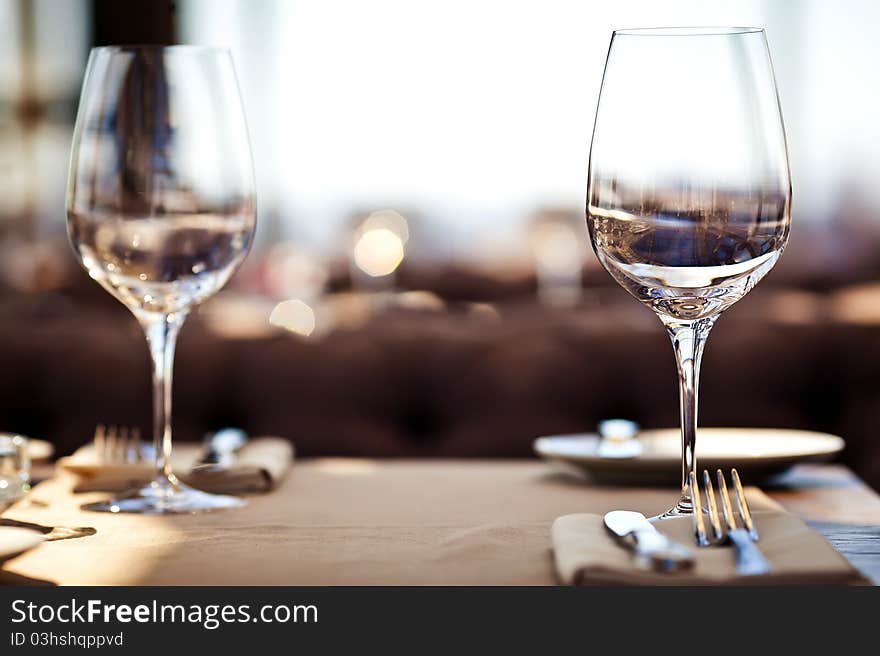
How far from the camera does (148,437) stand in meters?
1.35

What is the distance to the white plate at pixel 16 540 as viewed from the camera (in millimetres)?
537

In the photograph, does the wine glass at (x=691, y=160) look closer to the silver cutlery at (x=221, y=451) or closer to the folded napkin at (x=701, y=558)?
the folded napkin at (x=701, y=558)

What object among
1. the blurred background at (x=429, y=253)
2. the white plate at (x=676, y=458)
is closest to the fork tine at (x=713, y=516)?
the white plate at (x=676, y=458)

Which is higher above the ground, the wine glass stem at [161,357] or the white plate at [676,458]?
the wine glass stem at [161,357]

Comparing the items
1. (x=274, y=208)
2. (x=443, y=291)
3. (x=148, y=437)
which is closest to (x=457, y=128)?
(x=274, y=208)

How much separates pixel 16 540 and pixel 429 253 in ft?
19.5

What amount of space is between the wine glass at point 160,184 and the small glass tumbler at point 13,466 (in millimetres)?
50

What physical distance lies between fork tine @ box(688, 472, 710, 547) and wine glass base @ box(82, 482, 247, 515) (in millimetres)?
248

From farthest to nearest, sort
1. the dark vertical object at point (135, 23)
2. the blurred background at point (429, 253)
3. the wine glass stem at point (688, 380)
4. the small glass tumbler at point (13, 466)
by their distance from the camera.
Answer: the dark vertical object at point (135, 23), the blurred background at point (429, 253), the small glass tumbler at point (13, 466), the wine glass stem at point (688, 380)

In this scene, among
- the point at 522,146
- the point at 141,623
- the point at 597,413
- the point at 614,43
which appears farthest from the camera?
the point at 522,146

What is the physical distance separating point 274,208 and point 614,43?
6.73 meters

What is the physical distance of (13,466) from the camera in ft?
2.29

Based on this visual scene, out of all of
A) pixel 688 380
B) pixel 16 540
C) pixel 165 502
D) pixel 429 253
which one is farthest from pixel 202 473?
pixel 429 253

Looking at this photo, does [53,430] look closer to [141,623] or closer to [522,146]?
[141,623]
